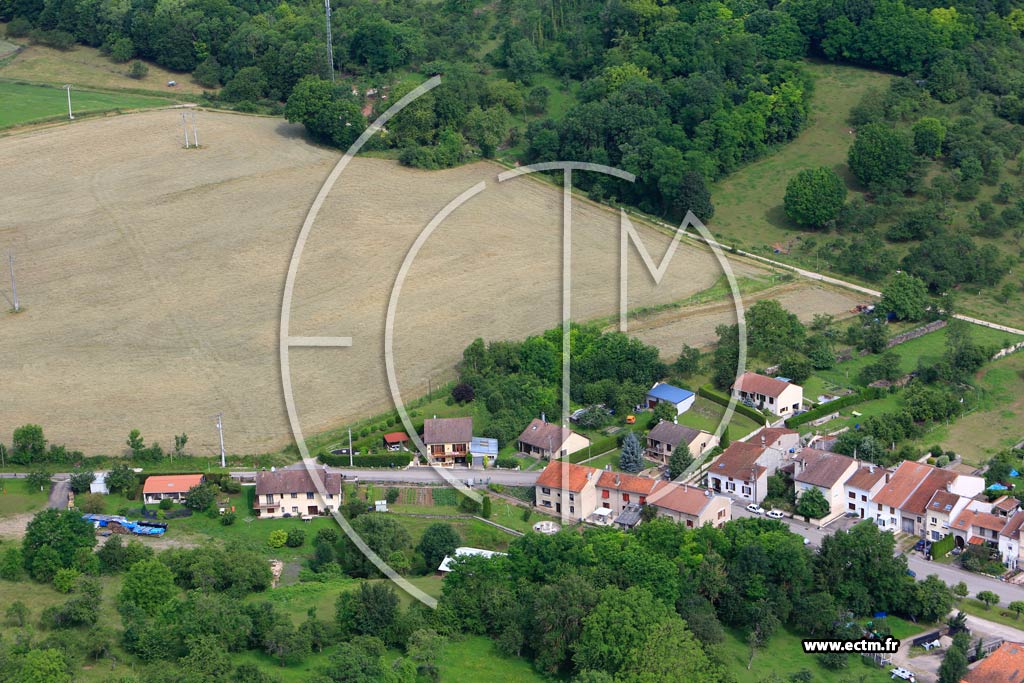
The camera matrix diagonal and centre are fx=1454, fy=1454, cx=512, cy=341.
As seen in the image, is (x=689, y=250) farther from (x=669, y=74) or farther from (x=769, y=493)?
(x=769, y=493)

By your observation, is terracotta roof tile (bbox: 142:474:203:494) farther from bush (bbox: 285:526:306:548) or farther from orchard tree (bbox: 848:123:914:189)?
orchard tree (bbox: 848:123:914:189)

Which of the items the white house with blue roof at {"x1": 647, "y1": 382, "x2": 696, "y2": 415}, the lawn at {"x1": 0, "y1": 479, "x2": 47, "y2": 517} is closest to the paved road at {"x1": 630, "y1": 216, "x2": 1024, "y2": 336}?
the white house with blue roof at {"x1": 647, "y1": 382, "x2": 696, "y2": 415}

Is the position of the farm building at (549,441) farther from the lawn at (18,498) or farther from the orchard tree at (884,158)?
the orchard tree at (884,158)

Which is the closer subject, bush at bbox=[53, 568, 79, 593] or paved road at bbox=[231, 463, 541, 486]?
bush at bbox=[53, 568, 79, 593]

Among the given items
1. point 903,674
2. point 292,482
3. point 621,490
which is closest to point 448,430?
point 292,482

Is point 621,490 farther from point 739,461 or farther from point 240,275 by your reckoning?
point 240,275

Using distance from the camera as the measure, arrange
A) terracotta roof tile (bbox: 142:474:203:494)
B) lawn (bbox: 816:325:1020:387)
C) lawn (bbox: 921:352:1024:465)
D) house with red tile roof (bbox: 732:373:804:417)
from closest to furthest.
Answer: terracotta roof tile (bbox: 142:474:203:494) → lawn (bbox: 921:352:1024:465) → house with red tile roof (bbox: 732:373:804:417) → lawn (bbox: 816:325:1020:387)

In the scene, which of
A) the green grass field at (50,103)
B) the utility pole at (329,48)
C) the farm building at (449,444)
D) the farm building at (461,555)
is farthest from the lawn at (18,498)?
the utility pole at (329,48)
